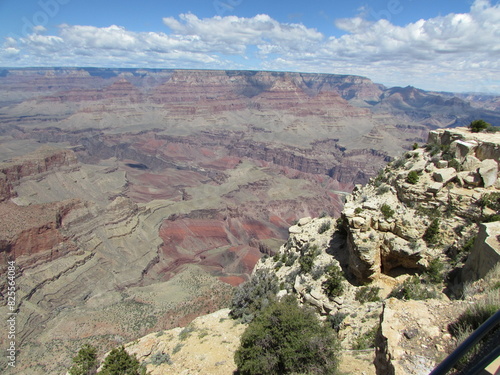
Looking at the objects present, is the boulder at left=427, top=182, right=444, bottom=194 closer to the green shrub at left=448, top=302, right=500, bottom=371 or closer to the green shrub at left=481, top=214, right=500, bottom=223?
the green shrub at left=481, top=214, right=500, bottom=223

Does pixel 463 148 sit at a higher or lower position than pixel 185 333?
higher

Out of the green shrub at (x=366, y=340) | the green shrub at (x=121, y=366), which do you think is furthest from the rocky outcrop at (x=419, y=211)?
the green shrub at (x=121, y=366)

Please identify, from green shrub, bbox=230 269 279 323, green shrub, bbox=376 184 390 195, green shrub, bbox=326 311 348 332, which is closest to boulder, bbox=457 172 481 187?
green shrub, bbox=376 184 390 195

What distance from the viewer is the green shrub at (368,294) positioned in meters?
16.1

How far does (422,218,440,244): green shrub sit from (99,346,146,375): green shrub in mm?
16989

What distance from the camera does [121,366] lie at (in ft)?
57.5

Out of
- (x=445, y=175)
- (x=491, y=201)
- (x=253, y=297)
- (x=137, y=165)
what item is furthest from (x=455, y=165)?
(x=137, y=165)

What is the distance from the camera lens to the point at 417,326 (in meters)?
8.36

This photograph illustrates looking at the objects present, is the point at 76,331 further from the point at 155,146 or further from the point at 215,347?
the point at 155,146

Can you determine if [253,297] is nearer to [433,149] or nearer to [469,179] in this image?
[469,179]

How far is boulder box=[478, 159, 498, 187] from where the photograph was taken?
17.3 metres

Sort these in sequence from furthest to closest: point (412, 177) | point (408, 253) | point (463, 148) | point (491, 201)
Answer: point (463, 148) < point (412, 177) < point (491, 201) < point (408, 253)

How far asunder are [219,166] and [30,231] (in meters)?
109

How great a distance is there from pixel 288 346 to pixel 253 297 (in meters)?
9.92
